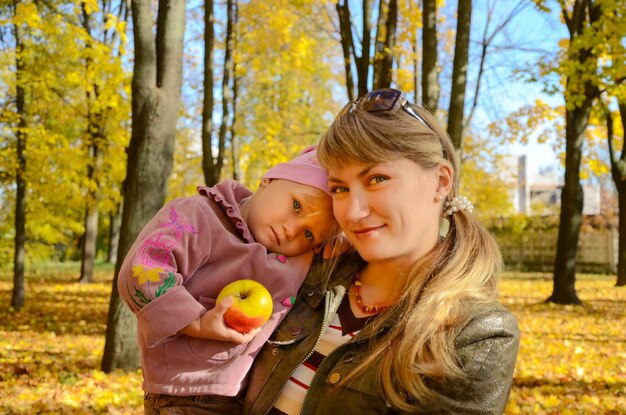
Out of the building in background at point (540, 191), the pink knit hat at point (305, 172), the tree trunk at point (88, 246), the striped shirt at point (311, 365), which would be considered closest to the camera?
the striped shirt at point (311, 365)

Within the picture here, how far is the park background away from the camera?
21.4 ft

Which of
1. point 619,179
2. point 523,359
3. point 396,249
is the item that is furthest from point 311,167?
point 619,179

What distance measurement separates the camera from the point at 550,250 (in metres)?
28.3

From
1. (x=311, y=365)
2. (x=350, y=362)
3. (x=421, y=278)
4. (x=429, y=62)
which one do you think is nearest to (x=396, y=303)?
(x=421, y=278)

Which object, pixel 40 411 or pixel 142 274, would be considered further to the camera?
pixel 40 411

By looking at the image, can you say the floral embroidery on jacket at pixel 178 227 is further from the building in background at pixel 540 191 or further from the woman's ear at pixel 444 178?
the building in background at pixel 540 191

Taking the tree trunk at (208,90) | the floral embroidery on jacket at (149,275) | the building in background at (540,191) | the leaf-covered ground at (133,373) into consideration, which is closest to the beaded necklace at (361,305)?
the floral embroidery on jacket at (149,275)

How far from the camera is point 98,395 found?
589 centimetres

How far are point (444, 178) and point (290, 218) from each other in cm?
58

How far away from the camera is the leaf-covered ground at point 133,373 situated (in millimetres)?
5605

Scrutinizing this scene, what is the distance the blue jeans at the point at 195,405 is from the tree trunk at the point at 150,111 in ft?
14.7

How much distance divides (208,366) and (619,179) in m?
16.7

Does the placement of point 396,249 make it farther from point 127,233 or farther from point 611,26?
point 611,26

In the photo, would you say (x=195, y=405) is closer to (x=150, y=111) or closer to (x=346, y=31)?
(x=150, y=111)
